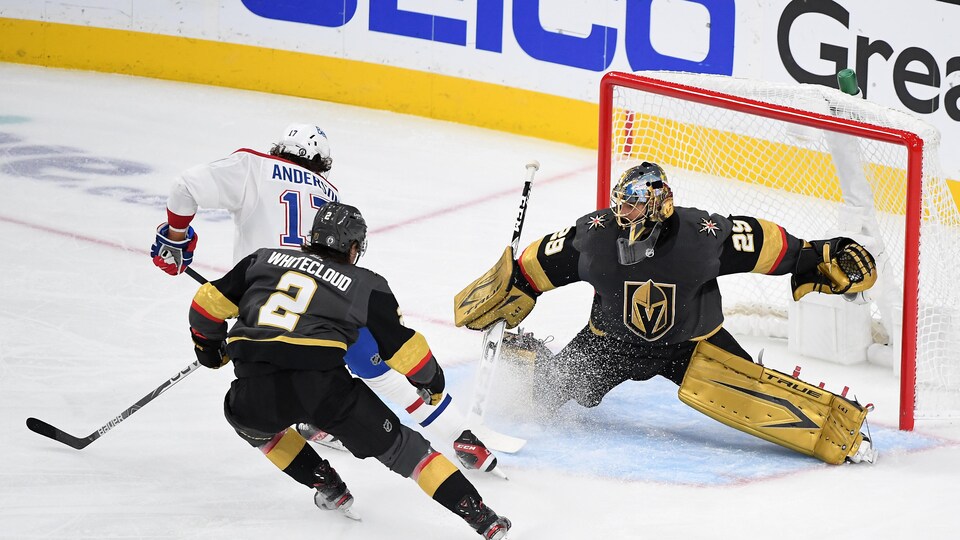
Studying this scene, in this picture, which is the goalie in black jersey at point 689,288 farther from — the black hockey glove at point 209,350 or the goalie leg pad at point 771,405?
the black hockey glove at point 209,350

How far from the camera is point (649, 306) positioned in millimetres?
4016

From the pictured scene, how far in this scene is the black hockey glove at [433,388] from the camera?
11.5 feet

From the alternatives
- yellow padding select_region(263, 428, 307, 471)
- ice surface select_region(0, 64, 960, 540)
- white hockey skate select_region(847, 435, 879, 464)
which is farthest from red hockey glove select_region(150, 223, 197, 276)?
white hockey skate select_region(847, 435, 879, 464)

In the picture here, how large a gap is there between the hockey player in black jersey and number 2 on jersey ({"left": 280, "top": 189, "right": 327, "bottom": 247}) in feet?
1.82

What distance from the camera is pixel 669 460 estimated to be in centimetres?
404

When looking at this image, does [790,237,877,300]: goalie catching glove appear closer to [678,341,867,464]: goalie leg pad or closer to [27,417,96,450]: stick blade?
[678,341,867,464]: goalie leg pad

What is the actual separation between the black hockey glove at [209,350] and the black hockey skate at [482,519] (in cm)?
70

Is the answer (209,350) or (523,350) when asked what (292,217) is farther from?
(523,350)

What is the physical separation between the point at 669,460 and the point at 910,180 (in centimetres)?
105

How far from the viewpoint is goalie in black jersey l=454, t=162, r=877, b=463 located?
3.95 meters

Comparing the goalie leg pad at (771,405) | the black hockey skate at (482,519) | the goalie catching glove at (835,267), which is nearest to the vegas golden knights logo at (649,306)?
the goalie leg pad at (771,405)

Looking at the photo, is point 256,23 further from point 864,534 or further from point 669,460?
point 864,534

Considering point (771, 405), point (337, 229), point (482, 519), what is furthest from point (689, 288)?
point (337, 229)

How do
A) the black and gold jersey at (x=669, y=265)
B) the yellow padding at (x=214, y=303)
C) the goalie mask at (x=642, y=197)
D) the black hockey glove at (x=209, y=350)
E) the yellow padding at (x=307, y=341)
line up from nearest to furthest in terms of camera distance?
1. the yellow padding at (x=307, y=341)
2. the yellow padding at (x=214, y=303)
3. the black hockey glove at (x=209, y=350)
4. the goalie mask at (x=642, y=197)
5. the black and gold jersey at (x=669, y=265)
